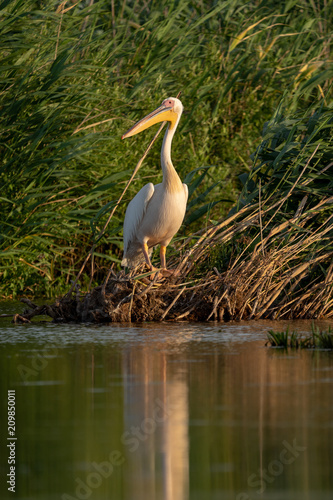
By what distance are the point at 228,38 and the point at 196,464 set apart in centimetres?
775

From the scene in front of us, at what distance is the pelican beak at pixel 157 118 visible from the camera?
7586 millimetres

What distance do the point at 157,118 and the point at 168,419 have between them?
4.12 metres

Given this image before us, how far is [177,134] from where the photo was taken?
9625mm

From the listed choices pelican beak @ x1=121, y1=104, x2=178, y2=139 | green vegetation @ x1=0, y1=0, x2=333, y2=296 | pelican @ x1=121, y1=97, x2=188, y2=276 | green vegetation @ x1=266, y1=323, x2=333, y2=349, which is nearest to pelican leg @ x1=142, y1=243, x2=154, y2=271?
pelican @ x1=121, y1=97, x2=188, y2=276

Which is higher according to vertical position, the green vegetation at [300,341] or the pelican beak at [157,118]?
the pelican beak at [157,118]

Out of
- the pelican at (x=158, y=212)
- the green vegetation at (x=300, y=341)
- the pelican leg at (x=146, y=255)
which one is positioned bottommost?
the green vegetation at (x=300, y=341)

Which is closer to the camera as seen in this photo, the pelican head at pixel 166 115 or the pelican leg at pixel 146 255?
the pelican leg at pixel 146 255

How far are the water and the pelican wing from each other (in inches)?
53.6

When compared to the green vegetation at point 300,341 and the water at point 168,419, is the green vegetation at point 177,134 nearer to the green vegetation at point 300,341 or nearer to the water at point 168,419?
the green vegetation at point 300,341

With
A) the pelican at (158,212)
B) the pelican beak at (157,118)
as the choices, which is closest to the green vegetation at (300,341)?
the pelican at (158,212)

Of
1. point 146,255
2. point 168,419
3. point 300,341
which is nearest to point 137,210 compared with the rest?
point 146,255

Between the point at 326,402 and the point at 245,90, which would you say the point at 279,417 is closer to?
the point at 326,402

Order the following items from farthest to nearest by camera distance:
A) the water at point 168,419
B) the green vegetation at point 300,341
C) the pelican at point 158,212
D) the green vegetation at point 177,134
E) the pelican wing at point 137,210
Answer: the green vegetation at point 177,134 → the pelican wing at point 137,210 → the pelican at point 158,212 → the green vegetation at point 300,341 → the water at point 168,419

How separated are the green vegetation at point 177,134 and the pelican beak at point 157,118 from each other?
527 millimetres
